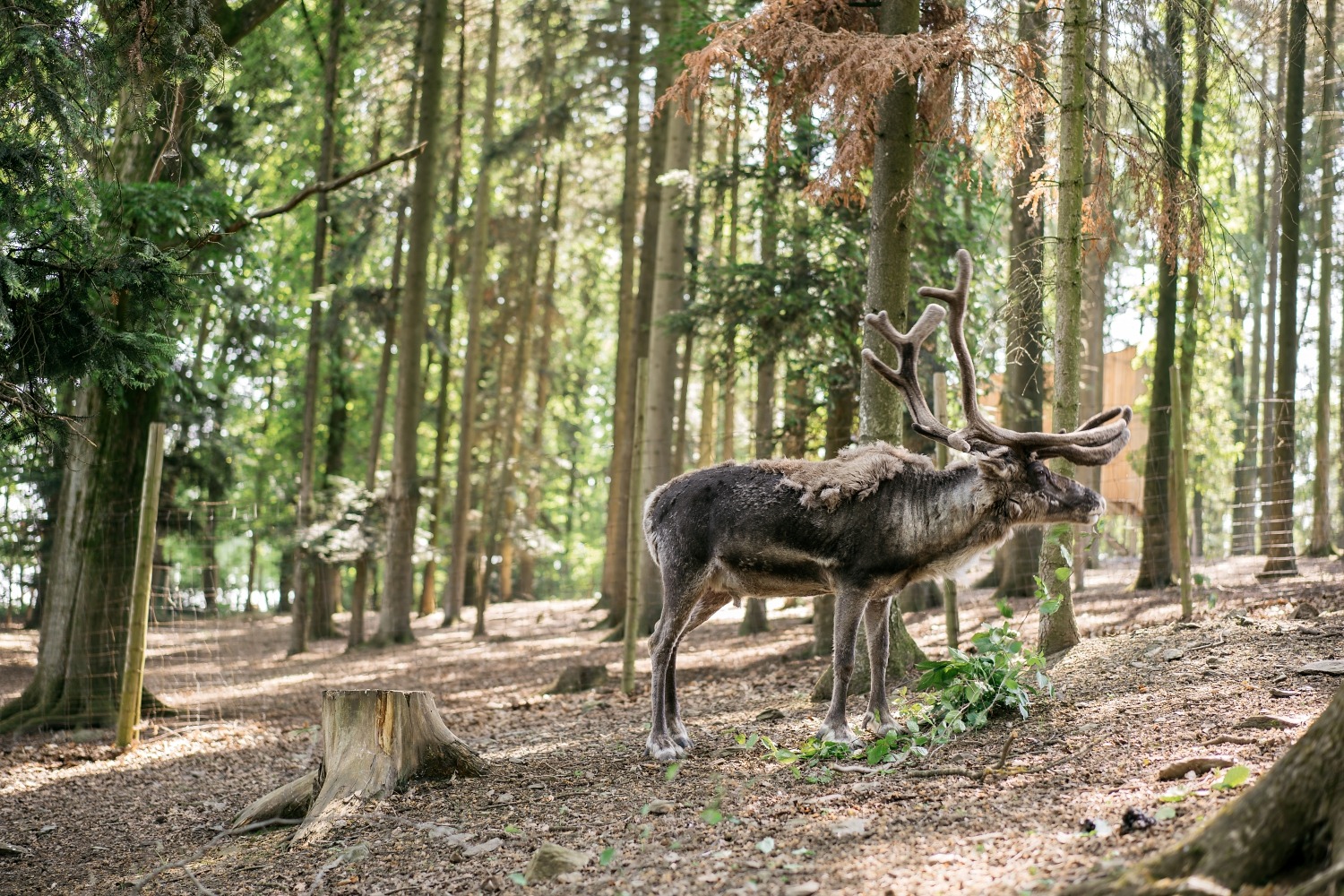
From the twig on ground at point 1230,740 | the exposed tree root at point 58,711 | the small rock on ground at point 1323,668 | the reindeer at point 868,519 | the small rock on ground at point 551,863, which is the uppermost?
the reindeer at point 868,519

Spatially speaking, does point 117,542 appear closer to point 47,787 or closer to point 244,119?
point 47,787

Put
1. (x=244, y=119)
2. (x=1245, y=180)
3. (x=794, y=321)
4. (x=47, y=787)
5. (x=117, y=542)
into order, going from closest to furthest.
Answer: (x=47, y=787)
(x=117, y=542)
(x=794, y=321)
(x=244, y=119)
(x=1245, y=180)

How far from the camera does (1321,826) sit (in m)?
3.33

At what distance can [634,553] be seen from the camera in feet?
34.4

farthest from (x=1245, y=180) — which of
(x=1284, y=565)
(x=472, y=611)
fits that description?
(x=472, y=611)

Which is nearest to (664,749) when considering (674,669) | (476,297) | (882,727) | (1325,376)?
(674,669)

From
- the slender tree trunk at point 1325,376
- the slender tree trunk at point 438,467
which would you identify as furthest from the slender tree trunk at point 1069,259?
the slender tree trunk at point 438,467

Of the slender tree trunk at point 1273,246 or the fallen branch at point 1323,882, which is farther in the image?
the slender tree trunk at point 1273,246

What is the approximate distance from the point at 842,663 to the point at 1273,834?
365 centimetres

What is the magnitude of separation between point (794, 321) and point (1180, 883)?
11.0 meters

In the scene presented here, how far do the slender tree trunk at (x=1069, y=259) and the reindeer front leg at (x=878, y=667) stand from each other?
1.71m

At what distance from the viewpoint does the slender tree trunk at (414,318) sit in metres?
18.4

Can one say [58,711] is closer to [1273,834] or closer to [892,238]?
[892,238]

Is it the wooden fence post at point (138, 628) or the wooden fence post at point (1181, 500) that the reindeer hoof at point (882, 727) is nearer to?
the wooden fence post at point (1181, 500)
